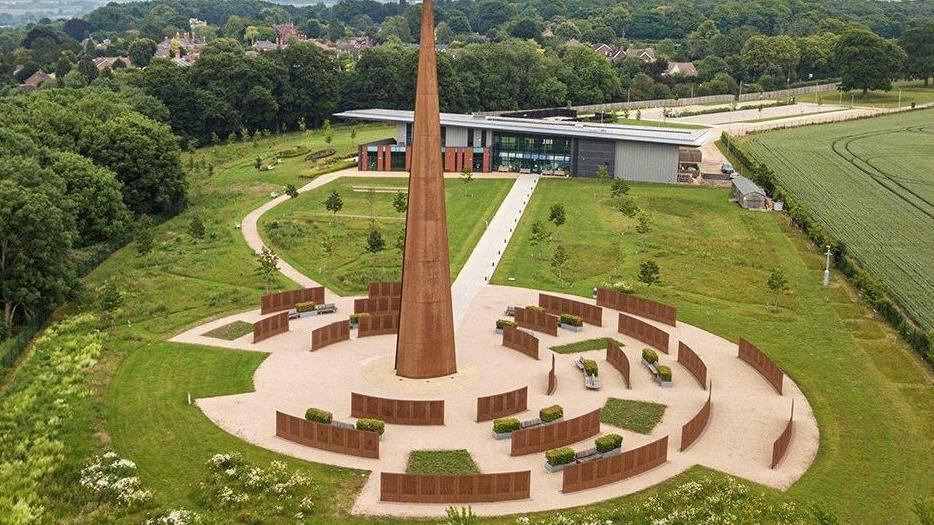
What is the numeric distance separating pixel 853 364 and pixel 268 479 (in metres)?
32.3

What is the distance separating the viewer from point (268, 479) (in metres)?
38.4

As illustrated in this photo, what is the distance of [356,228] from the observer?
284ft

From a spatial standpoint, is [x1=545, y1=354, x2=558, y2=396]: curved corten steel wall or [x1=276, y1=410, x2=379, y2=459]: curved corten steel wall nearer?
[x1=276, y1=410, x2=379, y2=459]: curved corten steel wall

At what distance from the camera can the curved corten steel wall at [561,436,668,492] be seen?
127 ft

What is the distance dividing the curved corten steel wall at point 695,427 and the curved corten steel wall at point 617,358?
17.8 ft

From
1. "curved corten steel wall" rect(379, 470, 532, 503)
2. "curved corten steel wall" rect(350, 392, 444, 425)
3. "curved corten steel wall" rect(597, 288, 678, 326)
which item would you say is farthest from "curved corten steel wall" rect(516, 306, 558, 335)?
"curved corten steel wall" rect(379, 470, 532, 503)

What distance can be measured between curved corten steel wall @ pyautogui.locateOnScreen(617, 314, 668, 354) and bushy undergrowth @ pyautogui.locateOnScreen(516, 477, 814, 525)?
1791 cm

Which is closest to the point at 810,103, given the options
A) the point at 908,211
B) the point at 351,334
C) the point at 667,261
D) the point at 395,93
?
the point at 395,93

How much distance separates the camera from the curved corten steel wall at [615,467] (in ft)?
127

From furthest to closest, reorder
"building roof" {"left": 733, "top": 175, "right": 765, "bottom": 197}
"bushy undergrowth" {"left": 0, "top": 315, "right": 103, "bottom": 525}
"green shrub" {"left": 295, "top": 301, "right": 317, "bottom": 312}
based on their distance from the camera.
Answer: "building roof" {"left": 733, "top": 175, "right": 765, "bottom": 197} < "green shrub" {"left": 295, "top": 301, "right": 317, "bottom": 312} < "bushy undergrowth" {"left": 0, "top": 315, "right": 103, "bottom": 525}

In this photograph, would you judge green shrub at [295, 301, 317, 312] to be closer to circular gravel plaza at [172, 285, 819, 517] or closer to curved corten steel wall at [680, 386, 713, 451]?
circular gravel plaza at [172, 285, 819, 517]

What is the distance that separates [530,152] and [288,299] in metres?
56.9

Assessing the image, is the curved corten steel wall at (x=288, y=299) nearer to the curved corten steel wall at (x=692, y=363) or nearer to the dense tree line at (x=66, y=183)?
the dense tree line at (x=66, y=183)

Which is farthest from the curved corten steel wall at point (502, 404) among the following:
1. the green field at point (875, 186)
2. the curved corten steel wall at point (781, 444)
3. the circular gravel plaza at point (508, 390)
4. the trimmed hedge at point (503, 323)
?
the green field at point (875, 186)
